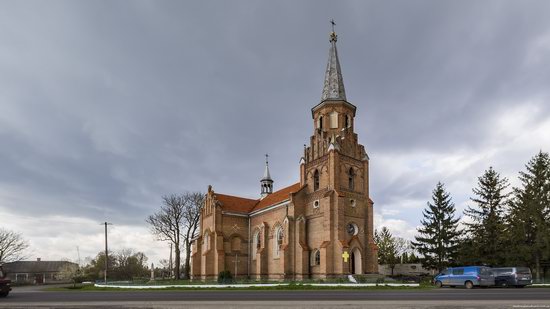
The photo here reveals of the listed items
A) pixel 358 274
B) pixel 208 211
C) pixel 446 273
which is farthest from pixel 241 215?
pixel 446 273

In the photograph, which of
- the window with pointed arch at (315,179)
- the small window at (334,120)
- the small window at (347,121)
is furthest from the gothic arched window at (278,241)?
the small window at (347,121)

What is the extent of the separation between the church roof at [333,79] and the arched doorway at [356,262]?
665 inches

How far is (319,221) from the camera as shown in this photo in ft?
126

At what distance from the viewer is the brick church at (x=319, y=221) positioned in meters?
37.1

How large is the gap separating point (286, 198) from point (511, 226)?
26.0 m

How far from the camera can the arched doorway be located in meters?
37.2

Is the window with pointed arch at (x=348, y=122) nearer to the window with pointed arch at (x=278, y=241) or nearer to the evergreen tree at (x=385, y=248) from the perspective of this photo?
the window with pointed arch at (x=278, y=241)

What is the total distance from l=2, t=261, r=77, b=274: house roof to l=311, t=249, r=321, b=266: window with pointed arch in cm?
7591

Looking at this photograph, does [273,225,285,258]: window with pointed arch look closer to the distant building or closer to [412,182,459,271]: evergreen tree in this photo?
[412,182,459,271]: evergreen tree

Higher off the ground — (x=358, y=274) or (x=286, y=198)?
(x=286, y=198)

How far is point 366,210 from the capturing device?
40.1 m

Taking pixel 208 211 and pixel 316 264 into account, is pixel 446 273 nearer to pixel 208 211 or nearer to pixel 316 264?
pixel 316 264

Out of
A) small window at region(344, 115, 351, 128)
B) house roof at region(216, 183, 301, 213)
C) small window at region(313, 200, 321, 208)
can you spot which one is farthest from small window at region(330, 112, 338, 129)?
house roof at region(216, 183, 301, 213)

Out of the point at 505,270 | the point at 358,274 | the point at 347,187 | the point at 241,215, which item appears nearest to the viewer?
the point at 505,270
